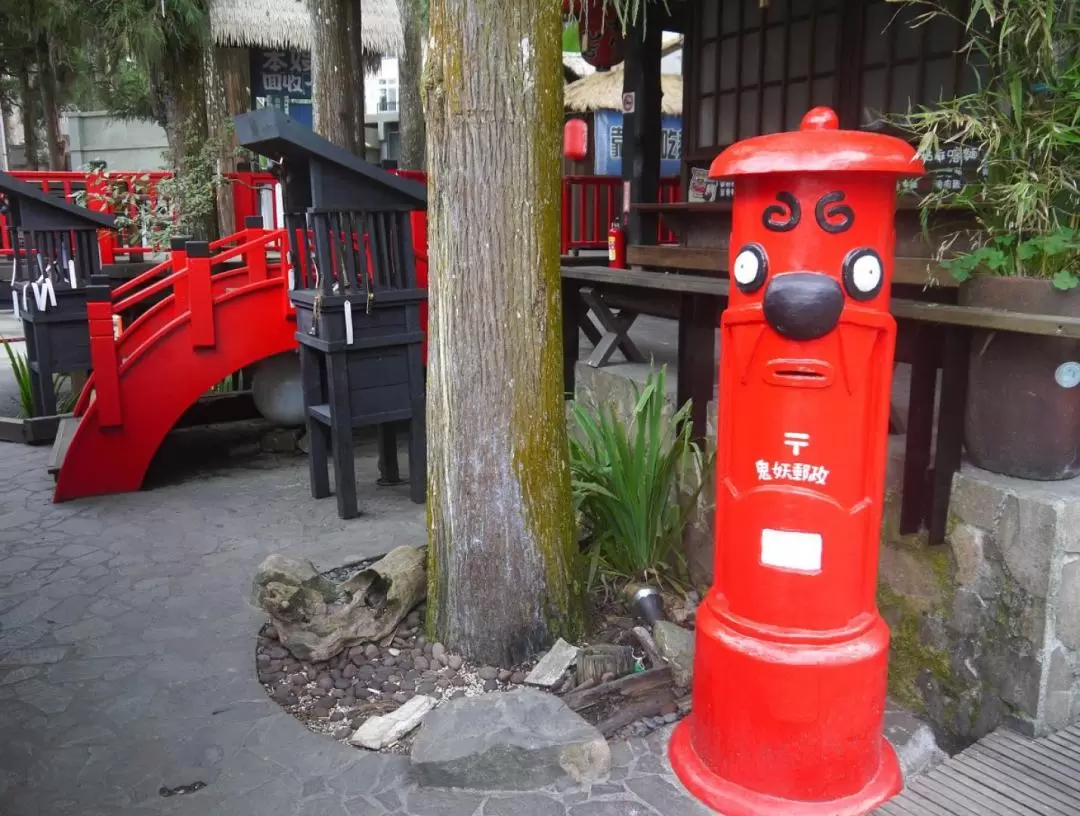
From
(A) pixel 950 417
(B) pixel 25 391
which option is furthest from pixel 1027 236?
(B) pixel 25 391

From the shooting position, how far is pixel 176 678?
12.7ft

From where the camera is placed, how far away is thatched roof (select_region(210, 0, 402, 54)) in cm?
1162

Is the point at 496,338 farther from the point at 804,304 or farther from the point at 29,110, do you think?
the point at 29,110

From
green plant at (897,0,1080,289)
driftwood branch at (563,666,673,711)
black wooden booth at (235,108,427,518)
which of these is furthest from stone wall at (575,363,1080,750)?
black wooden booth at (235,108,427,518)

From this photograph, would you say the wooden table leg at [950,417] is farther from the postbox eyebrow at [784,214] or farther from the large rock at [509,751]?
the large rock at [509,751]

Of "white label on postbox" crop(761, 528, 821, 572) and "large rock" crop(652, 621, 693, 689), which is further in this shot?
"large rock" crop(652, 621, 693, 689)

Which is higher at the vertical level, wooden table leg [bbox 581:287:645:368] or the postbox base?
wooden table leg [bbox 581:287:645:368]

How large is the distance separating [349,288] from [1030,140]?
3.78 m

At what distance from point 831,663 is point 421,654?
1.82m

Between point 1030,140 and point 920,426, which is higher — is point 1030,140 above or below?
above

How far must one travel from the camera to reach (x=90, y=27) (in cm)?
1262

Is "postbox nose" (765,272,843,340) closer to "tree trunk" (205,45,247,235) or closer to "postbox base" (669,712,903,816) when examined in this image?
"postbox base" (669,712,903,816)

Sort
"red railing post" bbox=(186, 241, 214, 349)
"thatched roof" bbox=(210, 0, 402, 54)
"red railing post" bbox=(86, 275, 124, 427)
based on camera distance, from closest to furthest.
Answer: "red railing post" bbox=(86, 275, 124, 427), "red railing post" bbox=(186, 241, 214, 349), "thatched roof" bbox=(210, 0, 402, 54)

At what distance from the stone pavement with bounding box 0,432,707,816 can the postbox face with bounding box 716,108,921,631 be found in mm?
883
